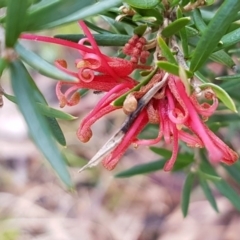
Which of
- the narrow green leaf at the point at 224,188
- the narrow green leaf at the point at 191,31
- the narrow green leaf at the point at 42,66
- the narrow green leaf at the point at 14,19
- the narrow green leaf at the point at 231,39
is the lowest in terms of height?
the narrow green leaf at the point at 224,188

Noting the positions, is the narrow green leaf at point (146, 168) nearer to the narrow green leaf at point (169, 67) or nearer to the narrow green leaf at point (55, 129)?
the narrow green leaf at point (55, 129)

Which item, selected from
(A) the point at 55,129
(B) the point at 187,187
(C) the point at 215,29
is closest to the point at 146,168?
(B) the point at 187,187

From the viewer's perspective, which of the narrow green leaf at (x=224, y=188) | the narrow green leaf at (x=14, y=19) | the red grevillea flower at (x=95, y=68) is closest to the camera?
the narrow green leaf at (x=14, y=19)

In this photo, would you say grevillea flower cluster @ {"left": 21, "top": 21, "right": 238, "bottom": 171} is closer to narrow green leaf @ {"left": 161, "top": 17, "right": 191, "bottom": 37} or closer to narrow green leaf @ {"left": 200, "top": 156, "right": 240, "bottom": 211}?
narrow green leaf @ {"left": 161, "top": 17, "right": 191, "bottom": 37}

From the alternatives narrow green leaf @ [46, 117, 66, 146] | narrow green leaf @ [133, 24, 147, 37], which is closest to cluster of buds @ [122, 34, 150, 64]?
narrow green leaf @ [133, 24, 147, 37]

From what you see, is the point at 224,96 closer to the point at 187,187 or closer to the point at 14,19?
the point at 14,19

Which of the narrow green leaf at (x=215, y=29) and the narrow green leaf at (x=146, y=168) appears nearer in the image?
the narrow green leaf at (x=215, y=29)

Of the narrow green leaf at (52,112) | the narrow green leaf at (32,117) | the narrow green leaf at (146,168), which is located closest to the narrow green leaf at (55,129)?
the narrow green leaf at (52,112)
